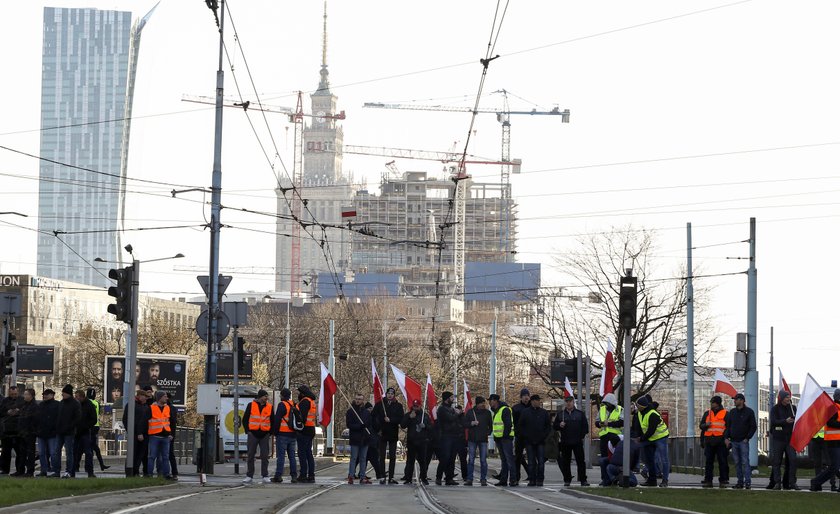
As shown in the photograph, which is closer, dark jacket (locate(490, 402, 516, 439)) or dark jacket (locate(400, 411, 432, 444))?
dark jacket (locate(490, 402, 516, 439))

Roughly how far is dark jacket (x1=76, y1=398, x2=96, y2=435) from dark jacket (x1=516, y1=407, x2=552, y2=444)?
790 centimetres

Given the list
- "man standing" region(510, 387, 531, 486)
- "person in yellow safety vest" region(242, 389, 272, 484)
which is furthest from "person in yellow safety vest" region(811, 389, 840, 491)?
"person in yellow safety vest" region(242, 389, 272, 484)

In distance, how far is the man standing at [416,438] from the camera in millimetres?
29969

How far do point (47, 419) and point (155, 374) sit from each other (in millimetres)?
25617

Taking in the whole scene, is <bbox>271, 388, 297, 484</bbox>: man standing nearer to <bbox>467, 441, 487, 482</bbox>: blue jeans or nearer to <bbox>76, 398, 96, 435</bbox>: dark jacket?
<bbox>76, 398, 96, 435</bbox>: dark jacket

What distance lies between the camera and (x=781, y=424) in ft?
91.6

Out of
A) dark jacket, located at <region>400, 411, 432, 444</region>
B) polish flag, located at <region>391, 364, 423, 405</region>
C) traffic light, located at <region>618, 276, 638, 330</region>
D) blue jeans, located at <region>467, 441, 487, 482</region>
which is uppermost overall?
traffic light, located at <region>618, 276, 638, 330</region>

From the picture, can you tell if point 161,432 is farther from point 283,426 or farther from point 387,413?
point 387,413

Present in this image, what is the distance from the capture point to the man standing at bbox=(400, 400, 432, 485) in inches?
1180

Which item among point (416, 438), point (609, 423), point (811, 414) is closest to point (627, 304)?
point (811, 414)

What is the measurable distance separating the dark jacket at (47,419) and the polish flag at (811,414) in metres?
12.8

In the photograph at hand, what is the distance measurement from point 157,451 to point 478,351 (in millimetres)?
76669

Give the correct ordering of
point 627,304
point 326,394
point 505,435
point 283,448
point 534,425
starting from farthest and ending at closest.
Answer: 1. point 326,394
2. point 505,435
3. point 534,425
4. point 283,448
5. point 627,304

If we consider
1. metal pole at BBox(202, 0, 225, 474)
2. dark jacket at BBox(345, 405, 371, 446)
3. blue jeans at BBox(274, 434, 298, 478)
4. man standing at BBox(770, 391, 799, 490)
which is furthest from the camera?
metal pole at BBox(202, 0, 225, 474)
